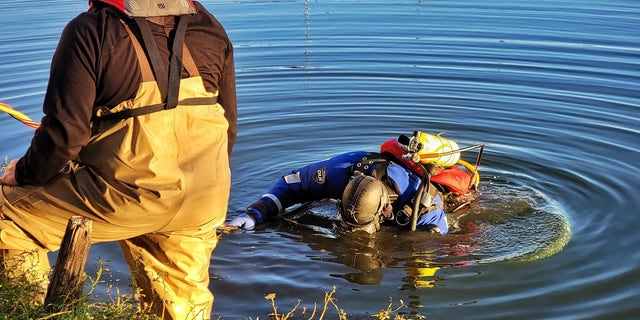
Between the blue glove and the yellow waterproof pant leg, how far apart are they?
2621mm

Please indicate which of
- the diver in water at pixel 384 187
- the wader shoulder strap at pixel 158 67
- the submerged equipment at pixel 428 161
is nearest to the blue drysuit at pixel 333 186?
the diver in water at pixel 384 187

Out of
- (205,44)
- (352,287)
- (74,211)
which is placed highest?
(205,44)

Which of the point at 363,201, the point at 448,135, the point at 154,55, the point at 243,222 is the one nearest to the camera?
the point at 154,55

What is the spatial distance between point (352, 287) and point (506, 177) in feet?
10.0

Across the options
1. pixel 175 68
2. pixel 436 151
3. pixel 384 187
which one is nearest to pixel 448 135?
pixel 436 151

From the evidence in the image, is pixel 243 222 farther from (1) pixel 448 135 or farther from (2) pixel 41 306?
(1) pixel 448 135

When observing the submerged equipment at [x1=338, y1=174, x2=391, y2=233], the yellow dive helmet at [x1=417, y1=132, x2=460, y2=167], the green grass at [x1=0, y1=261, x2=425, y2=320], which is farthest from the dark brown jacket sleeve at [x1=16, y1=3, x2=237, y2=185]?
the yellow dive helmet at [x1=417, y1=132, x2=460, y2=167]

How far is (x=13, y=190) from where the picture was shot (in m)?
4.10

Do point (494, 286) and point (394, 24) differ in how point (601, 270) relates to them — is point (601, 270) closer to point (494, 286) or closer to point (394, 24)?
point (494, 286)

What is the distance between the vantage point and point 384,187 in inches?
258

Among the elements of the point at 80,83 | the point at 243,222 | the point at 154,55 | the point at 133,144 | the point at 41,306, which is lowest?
the point at 243,222

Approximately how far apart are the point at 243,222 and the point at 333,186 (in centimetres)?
88

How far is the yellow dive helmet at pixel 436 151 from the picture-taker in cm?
681

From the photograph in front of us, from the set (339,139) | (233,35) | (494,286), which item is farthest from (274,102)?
(494,286)
